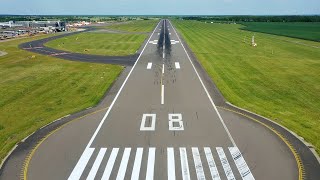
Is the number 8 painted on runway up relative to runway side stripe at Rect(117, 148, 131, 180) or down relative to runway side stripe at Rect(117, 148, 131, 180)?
up

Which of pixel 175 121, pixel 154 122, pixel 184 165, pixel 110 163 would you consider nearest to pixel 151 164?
pixel 184 165

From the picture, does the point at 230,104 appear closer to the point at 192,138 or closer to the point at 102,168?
the point at 192,138

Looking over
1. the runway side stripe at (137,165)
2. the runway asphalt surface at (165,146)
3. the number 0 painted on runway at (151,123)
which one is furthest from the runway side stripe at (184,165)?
the number 0 painted on runway at (151,123)

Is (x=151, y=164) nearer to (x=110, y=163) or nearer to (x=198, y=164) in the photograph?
(x=110, y=163)

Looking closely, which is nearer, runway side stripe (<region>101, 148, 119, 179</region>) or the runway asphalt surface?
runway side stripe (<region>101, 148, 119, 179</region>)

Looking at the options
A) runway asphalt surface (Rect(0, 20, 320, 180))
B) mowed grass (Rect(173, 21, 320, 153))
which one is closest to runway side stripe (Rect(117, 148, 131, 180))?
runway asphalt surface (Rect(0, 20, 320, 180))

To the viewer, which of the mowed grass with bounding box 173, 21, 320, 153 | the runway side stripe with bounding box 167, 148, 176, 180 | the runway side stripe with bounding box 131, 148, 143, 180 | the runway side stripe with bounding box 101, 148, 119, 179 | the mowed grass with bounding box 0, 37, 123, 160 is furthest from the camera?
the mowed grass with bounding box 173, 21, 320, 153

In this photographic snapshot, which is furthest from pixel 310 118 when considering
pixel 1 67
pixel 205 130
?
pixel 1 67

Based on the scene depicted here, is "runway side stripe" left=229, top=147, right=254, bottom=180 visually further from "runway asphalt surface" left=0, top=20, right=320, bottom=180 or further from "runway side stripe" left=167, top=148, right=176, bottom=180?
"runway side stripe" left=167, top=148, right=176, bottom=180

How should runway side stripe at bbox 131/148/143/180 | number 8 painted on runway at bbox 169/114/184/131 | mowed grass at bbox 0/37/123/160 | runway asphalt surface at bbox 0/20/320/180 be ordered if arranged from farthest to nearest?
mowed grass at bbox 0/37/123/160
number 8 painted on runway at bbox 169/114/184/131
runway asphalt surface at bbox 0/20/320/180
runway side stripe at bbox 131/148/143/180
